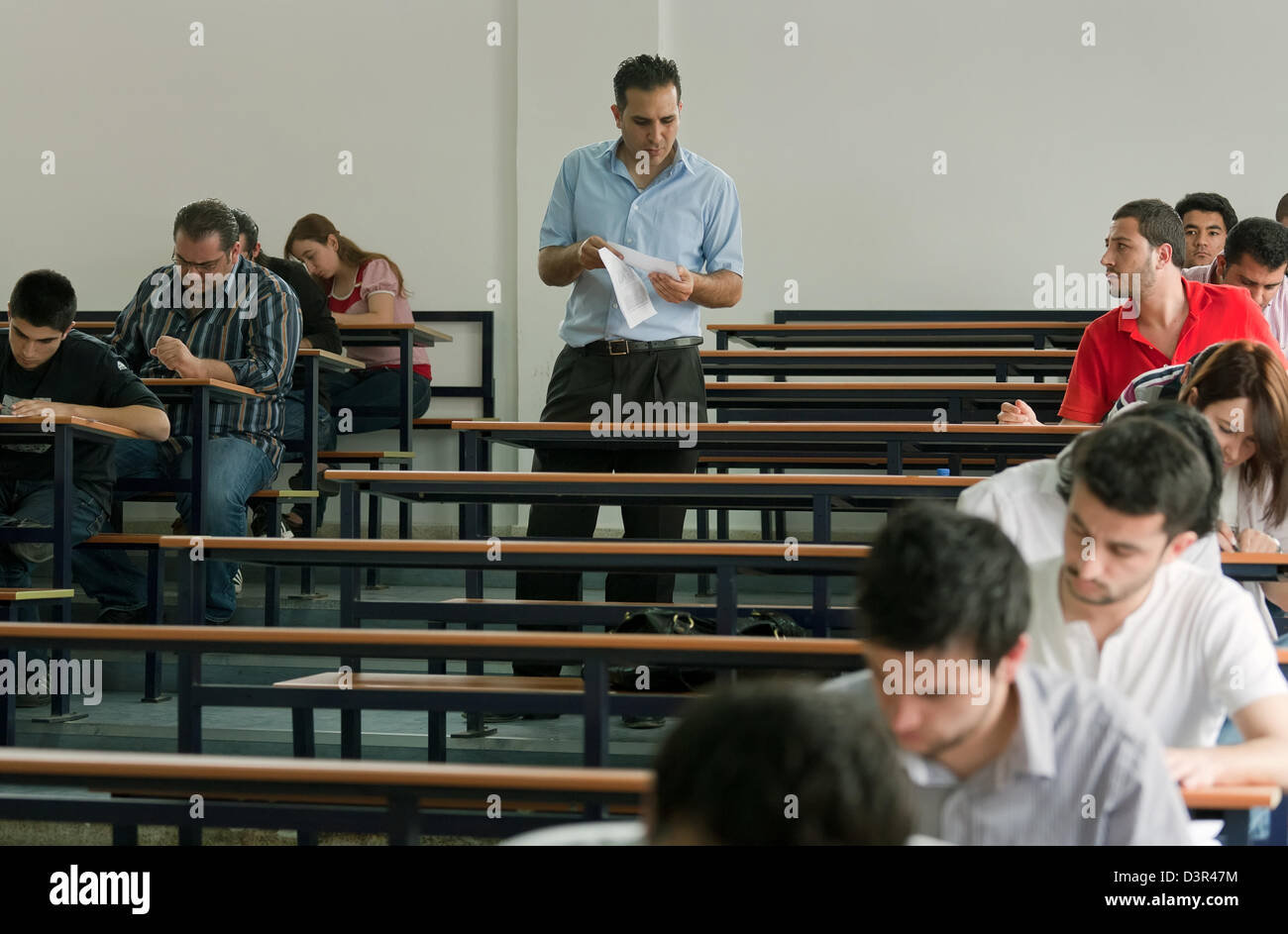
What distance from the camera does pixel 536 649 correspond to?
173 cm

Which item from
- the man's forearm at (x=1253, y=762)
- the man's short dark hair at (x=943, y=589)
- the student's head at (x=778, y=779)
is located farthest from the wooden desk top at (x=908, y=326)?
the student's head at (x=778, y=779)

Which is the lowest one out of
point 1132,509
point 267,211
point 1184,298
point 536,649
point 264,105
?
point 536,649

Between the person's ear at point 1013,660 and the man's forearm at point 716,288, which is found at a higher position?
the man's forearm at point 716,288

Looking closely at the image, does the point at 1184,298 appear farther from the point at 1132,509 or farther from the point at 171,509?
the point at 171,509

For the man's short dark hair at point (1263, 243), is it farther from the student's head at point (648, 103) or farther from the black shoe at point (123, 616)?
the black shoe at point (123, 616)

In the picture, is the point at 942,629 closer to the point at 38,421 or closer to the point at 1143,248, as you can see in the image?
the point at 1143,248

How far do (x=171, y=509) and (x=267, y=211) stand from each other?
143cm

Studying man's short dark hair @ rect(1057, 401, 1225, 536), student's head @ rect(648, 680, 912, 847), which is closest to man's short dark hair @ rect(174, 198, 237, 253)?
man's short dark hair @ rect(1057, 401, 1225, 536)

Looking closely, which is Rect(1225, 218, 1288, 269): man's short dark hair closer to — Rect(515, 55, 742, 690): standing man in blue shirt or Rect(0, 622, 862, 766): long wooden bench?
Rect(515, 55, 742, 690): standing man in blue shirt

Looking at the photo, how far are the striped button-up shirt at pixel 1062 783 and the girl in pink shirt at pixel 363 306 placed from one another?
427 centimetres

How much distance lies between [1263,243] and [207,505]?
3036mm

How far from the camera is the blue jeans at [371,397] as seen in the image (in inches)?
206
